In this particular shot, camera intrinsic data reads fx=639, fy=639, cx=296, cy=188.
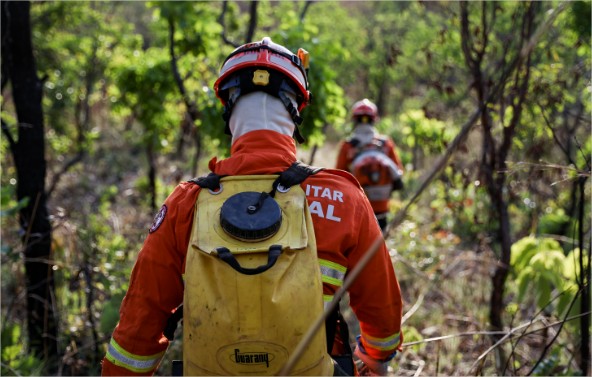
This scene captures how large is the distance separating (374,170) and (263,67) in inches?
170

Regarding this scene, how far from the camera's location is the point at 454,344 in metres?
5.06

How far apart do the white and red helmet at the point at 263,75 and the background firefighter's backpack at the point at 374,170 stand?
4133mm

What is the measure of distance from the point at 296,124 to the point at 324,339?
2.72ft

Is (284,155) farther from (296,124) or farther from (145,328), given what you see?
(145,328)

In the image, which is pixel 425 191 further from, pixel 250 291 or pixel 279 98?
pixel 250 291

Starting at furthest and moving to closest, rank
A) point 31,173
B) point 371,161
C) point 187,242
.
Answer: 1. point 371,161
2. point 31,173
3. point 187,242

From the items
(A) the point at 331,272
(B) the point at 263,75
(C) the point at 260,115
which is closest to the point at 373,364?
(A) the point at 331,272

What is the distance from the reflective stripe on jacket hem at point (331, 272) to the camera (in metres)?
2.00

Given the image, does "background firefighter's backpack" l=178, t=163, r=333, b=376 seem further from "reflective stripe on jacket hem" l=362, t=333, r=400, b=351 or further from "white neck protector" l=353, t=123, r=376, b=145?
"white neck protector" l=353, t=123, r=376, b=145

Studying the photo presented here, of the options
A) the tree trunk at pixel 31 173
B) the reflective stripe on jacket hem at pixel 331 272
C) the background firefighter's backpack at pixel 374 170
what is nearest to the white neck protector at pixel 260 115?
the reflective stripe on jacket hem at pixel 331 272

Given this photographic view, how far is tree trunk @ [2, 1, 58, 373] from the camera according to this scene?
388 cm

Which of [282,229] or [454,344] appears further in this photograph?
[454,344]

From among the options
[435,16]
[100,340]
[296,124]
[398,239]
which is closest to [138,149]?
[435,16]

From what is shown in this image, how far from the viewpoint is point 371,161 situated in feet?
21.1
